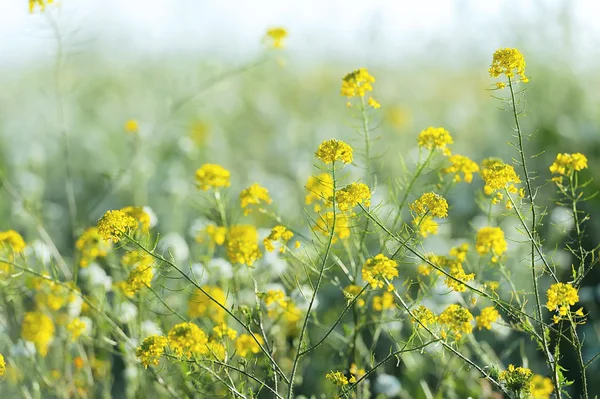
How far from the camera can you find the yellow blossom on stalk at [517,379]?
5.03 ft

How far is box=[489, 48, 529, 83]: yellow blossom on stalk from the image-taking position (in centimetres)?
156

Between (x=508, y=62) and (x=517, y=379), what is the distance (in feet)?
2.32

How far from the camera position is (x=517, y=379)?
153cm

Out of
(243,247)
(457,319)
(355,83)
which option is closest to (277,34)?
(355,83)

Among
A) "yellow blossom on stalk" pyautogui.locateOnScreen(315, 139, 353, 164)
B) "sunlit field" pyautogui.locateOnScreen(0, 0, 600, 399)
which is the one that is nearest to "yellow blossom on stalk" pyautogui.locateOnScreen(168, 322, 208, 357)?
"sunlit field" pyautogui.locateOnScreen(0, 0, 600, 399)

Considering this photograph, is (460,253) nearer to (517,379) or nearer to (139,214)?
(517,379)

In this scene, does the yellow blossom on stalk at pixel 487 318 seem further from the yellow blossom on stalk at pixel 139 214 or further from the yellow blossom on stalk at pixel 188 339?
the yellow blossom on stalk at pixel 139 214

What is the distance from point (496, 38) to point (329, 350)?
10.2ft

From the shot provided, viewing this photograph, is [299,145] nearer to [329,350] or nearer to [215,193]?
[329,350]

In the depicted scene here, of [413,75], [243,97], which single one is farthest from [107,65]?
[413,75]

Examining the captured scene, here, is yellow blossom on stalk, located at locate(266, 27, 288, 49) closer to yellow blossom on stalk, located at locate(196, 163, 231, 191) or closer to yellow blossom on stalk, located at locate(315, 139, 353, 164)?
yellow blossom on stalk, located at locate(196, 163, 231, 191)

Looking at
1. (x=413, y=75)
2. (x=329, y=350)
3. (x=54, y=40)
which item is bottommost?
(x=329, y=350)

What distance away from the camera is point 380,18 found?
14.7 ft

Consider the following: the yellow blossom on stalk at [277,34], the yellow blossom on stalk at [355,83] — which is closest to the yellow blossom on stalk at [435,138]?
the yellow blossom on stalk at [355,83]
